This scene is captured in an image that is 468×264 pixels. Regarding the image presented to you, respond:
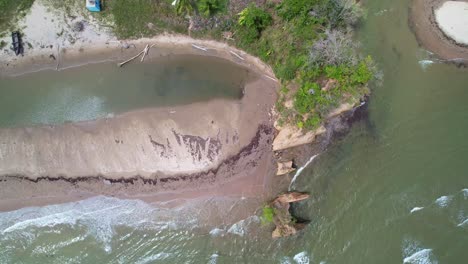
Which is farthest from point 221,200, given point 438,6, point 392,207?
point 438,6

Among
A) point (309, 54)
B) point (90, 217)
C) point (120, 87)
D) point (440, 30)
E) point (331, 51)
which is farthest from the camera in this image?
point (120, 87)

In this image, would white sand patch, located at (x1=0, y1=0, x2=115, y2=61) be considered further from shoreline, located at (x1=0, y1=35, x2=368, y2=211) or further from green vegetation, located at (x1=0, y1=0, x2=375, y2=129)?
shoreline, located at (x1=0, y1=35, x2=368, y2=211)

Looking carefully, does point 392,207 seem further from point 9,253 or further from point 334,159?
point 9,253

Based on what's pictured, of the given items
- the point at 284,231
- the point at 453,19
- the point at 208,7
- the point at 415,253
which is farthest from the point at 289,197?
the point at 453,19

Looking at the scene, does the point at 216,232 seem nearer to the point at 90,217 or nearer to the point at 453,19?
the point at 90,217

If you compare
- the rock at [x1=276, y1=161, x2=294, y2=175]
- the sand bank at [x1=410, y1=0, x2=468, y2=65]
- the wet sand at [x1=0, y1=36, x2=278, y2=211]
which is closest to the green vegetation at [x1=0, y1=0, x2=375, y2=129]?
the rock at [x1=276, y1=161, x2=294, y2=175]
